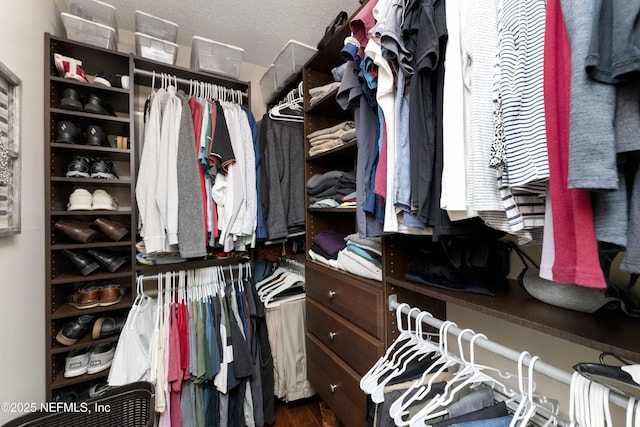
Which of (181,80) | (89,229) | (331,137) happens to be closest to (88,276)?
(89,229)

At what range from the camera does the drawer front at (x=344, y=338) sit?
0.99m

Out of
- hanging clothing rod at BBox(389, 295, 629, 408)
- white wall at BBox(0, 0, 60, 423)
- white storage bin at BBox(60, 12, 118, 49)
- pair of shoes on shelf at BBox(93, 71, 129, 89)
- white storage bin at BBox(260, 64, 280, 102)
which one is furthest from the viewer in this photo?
white storage bin at BBox(260, 64, 280, 102)

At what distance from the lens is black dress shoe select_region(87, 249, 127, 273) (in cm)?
136

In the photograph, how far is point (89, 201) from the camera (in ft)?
4.41

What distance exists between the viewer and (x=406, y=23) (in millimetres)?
679

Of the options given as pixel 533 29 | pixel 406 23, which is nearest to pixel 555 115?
pixel 533 29

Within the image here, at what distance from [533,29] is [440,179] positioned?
0.32 m

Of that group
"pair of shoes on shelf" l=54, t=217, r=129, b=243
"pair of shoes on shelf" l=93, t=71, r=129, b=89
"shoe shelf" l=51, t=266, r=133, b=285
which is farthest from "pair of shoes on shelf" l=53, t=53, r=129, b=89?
"shoe shelf" l=51, t=266, r=133, b=285

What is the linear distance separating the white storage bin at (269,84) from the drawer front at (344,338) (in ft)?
4.62

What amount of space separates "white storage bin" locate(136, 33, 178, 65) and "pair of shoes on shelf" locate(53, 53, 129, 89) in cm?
18

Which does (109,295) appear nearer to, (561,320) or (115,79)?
(115,79)

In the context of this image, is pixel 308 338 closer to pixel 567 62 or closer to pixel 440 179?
pixel 440 179

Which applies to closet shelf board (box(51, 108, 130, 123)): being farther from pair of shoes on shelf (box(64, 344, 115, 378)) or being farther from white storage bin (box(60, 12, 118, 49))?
pair of shoes on shelf (box(64, 344, 115, 378))

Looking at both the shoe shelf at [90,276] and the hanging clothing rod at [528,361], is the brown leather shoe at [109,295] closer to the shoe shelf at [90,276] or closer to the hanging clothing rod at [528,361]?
the shoe shelf at [90,276]
